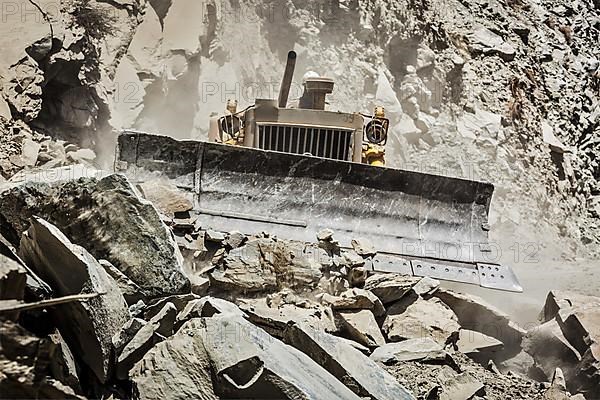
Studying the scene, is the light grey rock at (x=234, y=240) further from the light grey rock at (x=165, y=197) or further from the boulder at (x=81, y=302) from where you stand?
the boulder at (x=81, y=302)

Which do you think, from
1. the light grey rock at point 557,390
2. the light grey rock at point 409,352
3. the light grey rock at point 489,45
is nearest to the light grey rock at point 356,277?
the light grey rock at point 409,352

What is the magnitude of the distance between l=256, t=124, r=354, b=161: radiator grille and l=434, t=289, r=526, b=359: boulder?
2.01 metres

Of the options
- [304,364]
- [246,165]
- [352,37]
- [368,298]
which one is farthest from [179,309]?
[352,37]

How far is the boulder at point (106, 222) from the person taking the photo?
3584 mm

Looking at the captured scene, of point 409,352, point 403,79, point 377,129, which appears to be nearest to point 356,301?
point 409,352

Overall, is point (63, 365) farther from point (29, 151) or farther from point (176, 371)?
point (29, 151)

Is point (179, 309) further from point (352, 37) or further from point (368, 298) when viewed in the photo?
point (352, 37)

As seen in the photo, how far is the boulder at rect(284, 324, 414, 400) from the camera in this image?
10.2 feet

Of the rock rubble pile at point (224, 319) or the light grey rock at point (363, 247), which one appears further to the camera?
the light grey rock at point (363, 247)

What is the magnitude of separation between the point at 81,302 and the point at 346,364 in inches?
53.0

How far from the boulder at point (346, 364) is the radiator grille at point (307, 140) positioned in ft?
10.2

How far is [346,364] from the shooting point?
10.6ft

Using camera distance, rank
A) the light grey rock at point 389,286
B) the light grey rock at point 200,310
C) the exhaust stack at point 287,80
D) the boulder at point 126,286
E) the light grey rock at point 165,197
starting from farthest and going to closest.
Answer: the exhaust stack at point 287,80
the light grey rock at point 165,197
the light grey rock at point 389,286
the boulder at point 126,286
the light grey rock at point 200,310

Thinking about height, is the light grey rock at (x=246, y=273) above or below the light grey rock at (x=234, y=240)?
below
